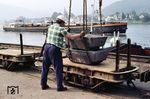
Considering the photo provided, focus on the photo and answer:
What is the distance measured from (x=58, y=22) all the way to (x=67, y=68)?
1439mm

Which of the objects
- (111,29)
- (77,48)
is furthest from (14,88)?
(111,29)

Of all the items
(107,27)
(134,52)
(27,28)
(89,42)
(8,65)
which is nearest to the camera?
(89,42)

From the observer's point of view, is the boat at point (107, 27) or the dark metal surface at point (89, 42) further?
the boat at point (107, 27)

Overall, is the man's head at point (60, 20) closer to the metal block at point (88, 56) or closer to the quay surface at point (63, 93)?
the metal block at point (88, 56)

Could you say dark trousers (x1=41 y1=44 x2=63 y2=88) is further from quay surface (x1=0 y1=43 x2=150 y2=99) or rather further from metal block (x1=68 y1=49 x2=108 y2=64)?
metal block (x1=68 y1=49 x2=108 y2=64)

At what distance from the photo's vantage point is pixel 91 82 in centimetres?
864

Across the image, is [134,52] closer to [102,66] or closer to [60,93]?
[102,66]

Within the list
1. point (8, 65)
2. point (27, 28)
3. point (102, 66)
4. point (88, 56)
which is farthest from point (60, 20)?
point (27, 28)

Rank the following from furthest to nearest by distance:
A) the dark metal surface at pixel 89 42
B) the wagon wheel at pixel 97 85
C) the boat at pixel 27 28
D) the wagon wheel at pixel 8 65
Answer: the boat at pixel 27 28
the wagon wheel at pixel 8 65
the dark metal surface at pixel 89 42
the wagon wheel at pixel 97 85

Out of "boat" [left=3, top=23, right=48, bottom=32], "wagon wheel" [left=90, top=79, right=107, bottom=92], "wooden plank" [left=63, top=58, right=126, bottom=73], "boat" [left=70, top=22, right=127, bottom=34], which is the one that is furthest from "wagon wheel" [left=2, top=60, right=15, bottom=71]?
"boat" [left=3, top=23, right=48, bottom=32]

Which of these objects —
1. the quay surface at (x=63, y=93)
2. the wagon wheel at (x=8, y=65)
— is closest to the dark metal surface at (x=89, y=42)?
the quay surface at (x=63, y=93)

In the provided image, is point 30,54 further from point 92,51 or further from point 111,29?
point 111,29

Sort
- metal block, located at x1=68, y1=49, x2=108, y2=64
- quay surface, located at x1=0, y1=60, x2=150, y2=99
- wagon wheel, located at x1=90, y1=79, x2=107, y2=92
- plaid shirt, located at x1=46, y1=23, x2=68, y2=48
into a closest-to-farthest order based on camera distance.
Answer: quay surface, located at x1=0, y1=60, x2=150, y2=99, wagon wheel, located at x1=90, y1=79, x2=107, y2=92, plaid shirt, located at x1=46, y1=23, x2=68, y2=48, metal block, located at x1=68, y1=49, x2=108, y2=64

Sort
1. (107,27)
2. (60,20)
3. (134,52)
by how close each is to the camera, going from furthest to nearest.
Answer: (107,27) → (134,52) → (60,20)
